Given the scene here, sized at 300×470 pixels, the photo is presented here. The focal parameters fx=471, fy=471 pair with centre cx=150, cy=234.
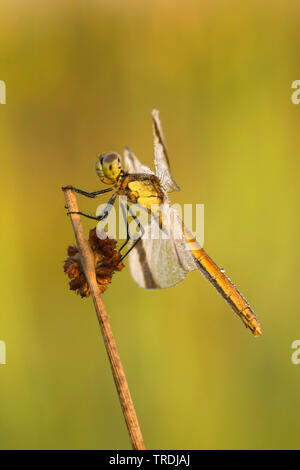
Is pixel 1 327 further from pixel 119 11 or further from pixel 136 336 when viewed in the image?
pixel 119 11

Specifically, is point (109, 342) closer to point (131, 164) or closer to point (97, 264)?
point (97, 264)

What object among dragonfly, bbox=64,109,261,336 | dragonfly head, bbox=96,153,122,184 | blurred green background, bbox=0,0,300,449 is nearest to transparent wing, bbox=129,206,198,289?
dragonfly, bbox=64,109,261,336

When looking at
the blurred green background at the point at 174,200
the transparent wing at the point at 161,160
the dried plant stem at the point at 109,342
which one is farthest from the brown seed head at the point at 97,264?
the blurred green background at the point at 174,200

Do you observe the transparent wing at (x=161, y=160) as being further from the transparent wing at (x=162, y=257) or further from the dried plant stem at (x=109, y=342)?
the dried plant stem at (x=109, y=342)

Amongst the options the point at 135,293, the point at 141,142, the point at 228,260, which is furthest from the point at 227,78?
the point at 135,293

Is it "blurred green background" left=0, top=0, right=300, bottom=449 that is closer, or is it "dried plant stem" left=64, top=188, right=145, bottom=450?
"dried plant stem" left=64, top=188, right=145, bottom=450

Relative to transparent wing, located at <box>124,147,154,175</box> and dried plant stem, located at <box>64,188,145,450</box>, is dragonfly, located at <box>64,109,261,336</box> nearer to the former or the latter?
transparent wing, located at <box>124,147,154,175</box>

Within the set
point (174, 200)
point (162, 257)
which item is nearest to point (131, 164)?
point (162, 257)
